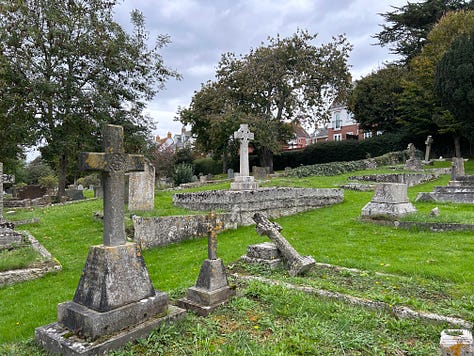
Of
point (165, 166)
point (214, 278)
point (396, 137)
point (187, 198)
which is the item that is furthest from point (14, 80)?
point (396, 137)

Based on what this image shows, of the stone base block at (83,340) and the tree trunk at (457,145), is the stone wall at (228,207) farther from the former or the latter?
the tree trunk at (457,145)

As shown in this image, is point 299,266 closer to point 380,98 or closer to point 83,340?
point 83,340

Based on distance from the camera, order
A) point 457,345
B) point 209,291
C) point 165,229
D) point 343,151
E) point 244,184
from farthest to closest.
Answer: point 343,151, point 244,184, point 165,229, point 209,291, point 457,345

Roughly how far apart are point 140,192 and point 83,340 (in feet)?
29.3

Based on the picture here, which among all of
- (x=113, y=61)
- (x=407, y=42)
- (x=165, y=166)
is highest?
(x=407, y=42)

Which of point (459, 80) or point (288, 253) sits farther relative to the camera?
point (459, 80)

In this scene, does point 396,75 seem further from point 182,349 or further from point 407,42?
point 182,349

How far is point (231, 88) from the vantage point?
33438 mm

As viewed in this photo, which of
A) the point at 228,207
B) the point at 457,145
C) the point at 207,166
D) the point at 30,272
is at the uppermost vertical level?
the point at 457,145

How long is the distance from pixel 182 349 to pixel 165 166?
38.8m

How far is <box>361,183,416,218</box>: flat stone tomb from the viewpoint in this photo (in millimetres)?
10672

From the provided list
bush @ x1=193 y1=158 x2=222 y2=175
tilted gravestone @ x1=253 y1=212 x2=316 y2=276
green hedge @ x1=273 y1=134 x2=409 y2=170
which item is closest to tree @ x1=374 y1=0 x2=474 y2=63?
green hedge @ x1=273 y1=134 x2=409 y2=170

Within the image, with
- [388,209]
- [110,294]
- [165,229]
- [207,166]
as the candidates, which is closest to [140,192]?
[165,229]

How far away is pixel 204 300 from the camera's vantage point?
181 inches
